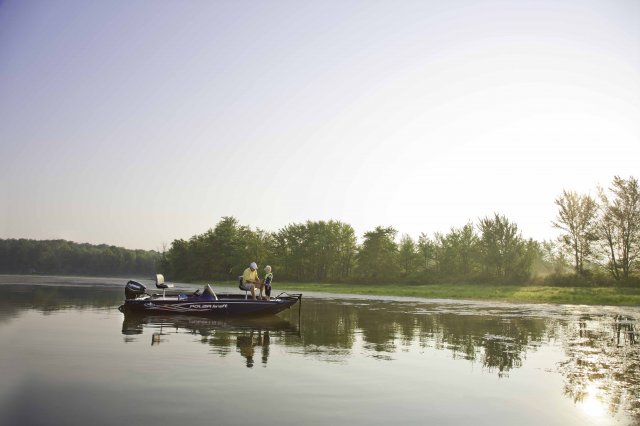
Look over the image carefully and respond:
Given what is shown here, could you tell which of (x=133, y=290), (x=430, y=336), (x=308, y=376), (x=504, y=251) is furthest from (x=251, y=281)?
(x=504, y=251)

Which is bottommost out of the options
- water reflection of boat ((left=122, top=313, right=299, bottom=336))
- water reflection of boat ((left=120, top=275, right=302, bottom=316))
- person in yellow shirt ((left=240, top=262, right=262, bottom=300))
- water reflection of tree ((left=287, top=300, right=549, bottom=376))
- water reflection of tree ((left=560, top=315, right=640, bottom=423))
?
water reflection of boat ((left=122, top=313, right=299, bottom=336))

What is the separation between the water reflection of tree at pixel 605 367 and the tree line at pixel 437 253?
136 feet

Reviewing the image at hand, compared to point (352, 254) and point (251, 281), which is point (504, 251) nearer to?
point (352, 254)

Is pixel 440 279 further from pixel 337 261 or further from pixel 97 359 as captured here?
pixel 97 359

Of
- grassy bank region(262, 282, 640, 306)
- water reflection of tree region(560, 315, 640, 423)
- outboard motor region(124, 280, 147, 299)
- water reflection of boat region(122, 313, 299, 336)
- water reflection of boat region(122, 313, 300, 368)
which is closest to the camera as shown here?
water reflection of tree region(560, 315, 640, 423)

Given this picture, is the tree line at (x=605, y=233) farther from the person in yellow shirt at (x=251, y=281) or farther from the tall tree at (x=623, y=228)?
the person in yellow shirt at (x=251, y=281)

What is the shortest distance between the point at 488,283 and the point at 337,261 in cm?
3892

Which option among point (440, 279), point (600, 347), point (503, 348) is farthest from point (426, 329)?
point (440, 279)

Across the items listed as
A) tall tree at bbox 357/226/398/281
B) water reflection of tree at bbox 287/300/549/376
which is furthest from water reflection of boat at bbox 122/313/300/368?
tall tree at bbox 357/226/398/281

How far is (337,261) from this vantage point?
103062 millimetres

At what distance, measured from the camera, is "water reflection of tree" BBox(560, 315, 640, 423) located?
10891 millimetres

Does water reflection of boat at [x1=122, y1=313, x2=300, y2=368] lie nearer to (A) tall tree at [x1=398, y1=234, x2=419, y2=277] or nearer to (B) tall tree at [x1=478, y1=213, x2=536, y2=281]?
(B) tall tree at [x1=478, y1=213, x2=536, y2=281]

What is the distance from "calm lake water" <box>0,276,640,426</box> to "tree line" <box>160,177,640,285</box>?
4631cm

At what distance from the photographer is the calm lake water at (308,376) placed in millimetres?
9133
